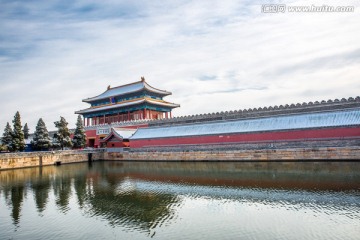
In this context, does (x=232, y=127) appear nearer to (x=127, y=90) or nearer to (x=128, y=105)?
(x=128, y=105)

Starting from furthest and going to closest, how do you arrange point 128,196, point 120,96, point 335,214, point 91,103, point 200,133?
1. point 91,103
2. point 120,96
3. point 200,133
4. point 128,196
5. point 335,214

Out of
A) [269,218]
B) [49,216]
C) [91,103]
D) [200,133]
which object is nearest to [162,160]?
[200,133]

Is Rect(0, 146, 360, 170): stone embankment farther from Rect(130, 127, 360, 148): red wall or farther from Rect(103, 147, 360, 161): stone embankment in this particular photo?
Rect(130, 127, 360, 148): red wall

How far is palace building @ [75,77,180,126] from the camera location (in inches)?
1980

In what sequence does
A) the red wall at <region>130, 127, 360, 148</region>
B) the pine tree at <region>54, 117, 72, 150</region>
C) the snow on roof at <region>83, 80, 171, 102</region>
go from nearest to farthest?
the red wall at <region>130, 127, 360, 148</region>
the pine tree at <region>54, 117, 72, 150</region>
the snow on roof at <region>83, 80, 171, 102</region>

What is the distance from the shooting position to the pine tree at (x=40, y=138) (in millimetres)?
38188

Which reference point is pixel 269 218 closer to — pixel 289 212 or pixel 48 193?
pixel 289 212

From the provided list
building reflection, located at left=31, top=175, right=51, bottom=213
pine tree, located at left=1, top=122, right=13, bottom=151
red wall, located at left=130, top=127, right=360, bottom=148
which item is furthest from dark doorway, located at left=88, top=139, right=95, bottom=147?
building reflection, located at left=31, top=175, right=51, bottom=213

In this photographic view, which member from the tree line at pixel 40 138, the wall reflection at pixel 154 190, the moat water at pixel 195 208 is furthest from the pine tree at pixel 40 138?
the moat water at pixel 195 208

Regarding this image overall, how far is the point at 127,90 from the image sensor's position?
53438 millimetres

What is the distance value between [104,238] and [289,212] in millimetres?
7056

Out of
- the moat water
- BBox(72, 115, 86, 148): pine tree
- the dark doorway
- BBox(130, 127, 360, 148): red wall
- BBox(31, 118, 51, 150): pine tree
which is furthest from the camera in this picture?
the dark doorway

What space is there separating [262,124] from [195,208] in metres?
20.3

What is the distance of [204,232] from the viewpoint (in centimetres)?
960
